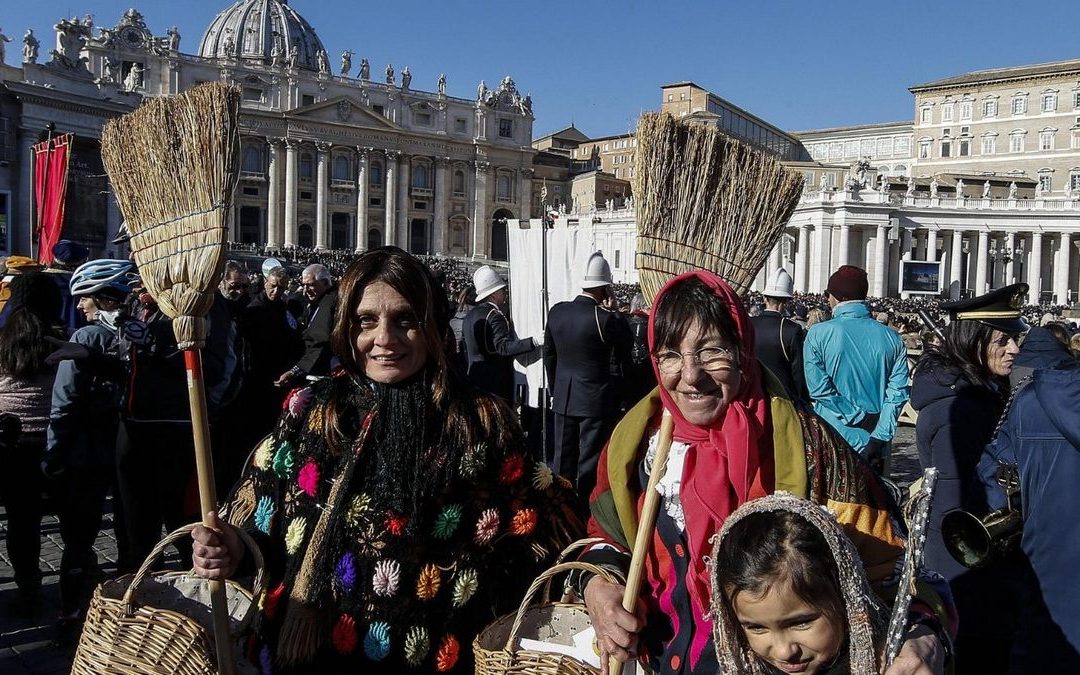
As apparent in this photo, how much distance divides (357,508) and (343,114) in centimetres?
6851

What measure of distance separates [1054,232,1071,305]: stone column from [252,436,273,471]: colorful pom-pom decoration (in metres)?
56.3

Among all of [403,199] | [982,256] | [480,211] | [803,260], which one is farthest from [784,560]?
[480,211]

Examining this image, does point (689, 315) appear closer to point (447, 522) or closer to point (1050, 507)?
point (447, 522)

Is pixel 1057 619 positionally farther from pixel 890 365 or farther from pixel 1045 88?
pixel 1045 88

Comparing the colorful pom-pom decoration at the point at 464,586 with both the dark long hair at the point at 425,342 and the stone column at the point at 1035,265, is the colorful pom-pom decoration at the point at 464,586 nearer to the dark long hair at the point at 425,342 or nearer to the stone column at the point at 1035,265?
the dark long hair at the point at 425,342

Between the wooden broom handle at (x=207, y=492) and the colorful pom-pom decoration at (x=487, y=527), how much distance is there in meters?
0.62

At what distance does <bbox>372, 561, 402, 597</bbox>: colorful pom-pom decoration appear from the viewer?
2000mm

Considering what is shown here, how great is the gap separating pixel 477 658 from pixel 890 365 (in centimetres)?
350

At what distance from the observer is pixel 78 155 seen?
80.6 ft

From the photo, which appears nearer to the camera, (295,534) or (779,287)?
(295,534)

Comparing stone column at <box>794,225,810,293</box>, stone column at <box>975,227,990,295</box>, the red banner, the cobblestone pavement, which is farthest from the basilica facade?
the cobblestone pavement

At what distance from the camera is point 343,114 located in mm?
66250

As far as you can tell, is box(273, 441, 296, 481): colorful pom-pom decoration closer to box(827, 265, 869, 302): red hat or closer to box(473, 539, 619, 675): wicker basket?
box(473, 539, 619, 675): wicker basket

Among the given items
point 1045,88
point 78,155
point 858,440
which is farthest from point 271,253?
point 1045,88
